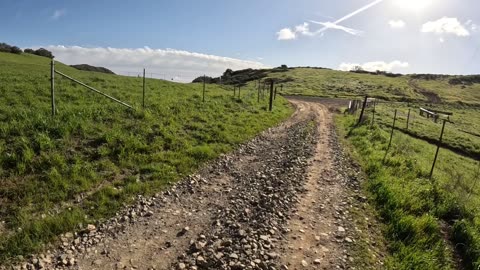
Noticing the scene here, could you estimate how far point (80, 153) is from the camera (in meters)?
11.2

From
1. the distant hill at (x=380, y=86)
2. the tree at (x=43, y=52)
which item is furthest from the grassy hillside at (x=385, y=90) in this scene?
the tree at (x=43, y=52)

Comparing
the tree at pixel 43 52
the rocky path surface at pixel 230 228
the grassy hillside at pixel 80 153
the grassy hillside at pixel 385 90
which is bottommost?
the rocky path surface at pixel 230 228

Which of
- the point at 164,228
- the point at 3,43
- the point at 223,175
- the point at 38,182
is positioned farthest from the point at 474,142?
the point at 3,43

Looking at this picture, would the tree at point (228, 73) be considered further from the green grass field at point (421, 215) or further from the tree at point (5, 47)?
the green grass field at point (421, 215)

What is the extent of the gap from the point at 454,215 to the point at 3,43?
99319 mm

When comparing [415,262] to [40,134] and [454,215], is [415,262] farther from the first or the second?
[40,134]

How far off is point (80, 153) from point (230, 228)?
251 inches

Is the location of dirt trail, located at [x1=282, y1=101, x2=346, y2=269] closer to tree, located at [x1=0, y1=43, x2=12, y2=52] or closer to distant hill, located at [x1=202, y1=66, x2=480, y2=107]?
distant hill, located at [x1=202, y1=66, x2=480, y2=107]

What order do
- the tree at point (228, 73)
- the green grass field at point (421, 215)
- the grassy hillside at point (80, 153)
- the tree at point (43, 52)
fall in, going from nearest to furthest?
the green grass field at point (421, 215) → the grassy hillside at point (80, 153) → the tree at point (43, 52) → the tree at point (228, 73)

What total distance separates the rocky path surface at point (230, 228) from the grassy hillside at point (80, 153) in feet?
2.36

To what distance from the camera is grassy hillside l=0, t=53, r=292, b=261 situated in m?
7.86

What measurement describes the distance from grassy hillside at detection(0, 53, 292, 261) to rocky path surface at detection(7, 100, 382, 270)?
2.36ft

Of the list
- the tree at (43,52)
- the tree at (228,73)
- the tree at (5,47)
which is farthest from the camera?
the tree at (228,73)

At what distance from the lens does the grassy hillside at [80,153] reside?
7863 mm
